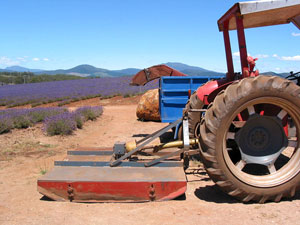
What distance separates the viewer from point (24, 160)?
6246 mm

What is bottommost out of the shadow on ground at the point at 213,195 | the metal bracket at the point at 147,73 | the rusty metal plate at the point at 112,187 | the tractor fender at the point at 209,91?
the shadow on ground at the point at 213,195

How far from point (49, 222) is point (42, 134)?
18.1 feet

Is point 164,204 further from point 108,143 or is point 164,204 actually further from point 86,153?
point 108,143

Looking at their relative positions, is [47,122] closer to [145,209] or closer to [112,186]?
[112,186]

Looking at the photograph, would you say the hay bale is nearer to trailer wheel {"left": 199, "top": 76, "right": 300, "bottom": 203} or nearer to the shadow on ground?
the shadow on ground

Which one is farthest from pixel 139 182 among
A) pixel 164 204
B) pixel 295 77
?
pixel 295 77

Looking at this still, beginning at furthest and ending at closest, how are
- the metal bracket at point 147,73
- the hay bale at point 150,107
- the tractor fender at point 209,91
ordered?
the hay bale at point 150,107 → the metal bracket at point 147,73 → the tractor fender at point 209,91

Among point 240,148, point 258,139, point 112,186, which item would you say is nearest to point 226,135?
point 240,148

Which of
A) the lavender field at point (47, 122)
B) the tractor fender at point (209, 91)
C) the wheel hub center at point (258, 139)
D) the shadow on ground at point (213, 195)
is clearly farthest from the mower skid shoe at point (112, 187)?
the lavender field at point (47, 122)

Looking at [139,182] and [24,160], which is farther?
[24,160]

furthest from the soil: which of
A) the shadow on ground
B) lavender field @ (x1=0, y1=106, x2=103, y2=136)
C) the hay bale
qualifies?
the hay bale

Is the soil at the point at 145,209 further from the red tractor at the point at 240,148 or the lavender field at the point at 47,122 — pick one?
the lavender field at the point at 47,122

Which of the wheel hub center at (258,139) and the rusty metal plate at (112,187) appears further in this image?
the wheel hub center at (258,139)

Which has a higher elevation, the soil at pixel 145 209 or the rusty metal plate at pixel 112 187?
the rusty metal plate at pixel 112 187
